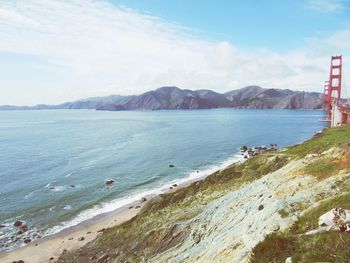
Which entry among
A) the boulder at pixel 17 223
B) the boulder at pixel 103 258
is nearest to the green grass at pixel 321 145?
the boulder at pixel 103 258

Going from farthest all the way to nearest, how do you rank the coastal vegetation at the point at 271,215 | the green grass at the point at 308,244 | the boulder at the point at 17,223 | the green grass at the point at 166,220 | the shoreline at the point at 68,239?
1. the boulder at the point at 17,223
2. the shoreline at the point at 68,239
3. the green grass at the point at 166,220
4. the coastal vegetation at the point at 271,215
5. the green grass at the point at 308,244

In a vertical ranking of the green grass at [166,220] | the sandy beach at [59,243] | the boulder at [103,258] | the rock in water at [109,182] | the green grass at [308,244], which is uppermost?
the green grass at [308,244]

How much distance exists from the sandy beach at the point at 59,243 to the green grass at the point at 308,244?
24785 mm

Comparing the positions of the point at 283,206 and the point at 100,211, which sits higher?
the point at 283,206

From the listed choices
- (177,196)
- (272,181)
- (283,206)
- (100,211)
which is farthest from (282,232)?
(100,211)

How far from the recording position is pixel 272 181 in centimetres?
2370

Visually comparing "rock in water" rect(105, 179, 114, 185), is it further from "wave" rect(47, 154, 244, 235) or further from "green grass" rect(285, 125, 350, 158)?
"green grass" rect(285, 125, 350, 158)

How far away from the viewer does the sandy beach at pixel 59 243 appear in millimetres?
31984

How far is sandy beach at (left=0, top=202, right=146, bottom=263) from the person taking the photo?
31984mm

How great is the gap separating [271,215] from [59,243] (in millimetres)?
26021

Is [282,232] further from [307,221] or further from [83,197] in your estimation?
[83,197]

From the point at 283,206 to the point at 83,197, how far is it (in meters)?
37.9

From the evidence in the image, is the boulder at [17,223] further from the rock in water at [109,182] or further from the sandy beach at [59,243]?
the rock in water at [109,182]

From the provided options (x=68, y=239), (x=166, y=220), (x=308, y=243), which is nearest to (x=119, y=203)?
(x=68, y=239)
